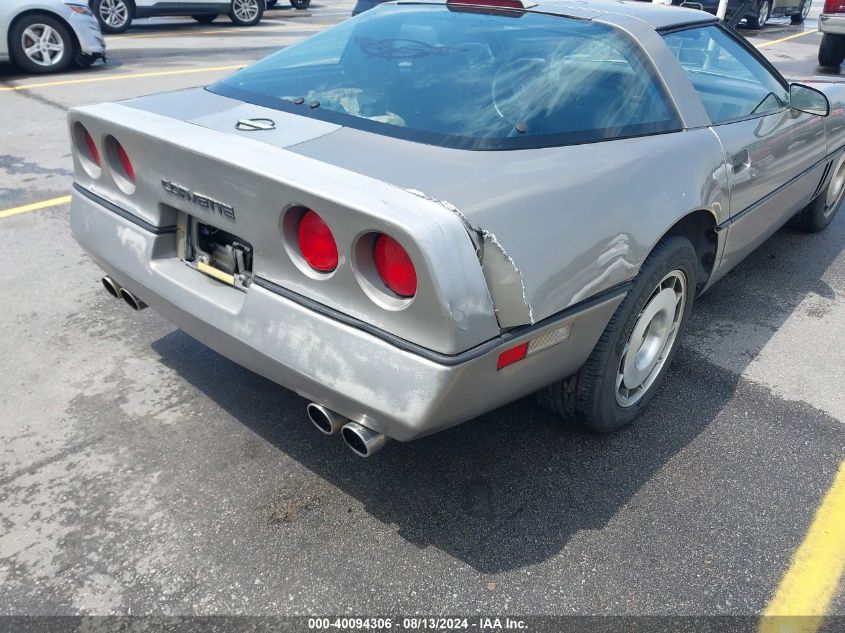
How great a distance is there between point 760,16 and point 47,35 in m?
17.5

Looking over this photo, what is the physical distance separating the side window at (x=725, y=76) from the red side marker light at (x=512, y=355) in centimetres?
155

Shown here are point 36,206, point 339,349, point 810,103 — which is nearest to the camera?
point 339,349

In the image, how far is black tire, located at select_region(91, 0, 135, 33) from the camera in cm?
1216

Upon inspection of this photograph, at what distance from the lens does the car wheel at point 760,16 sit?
18.6 m

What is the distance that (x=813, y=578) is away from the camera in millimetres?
2172

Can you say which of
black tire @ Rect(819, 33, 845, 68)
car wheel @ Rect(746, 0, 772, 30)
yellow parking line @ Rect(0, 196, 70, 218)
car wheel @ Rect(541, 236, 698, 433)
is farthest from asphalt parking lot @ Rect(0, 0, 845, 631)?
car wheel @ Rect(746, 0, 772, 30)

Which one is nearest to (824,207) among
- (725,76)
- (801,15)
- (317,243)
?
(725,76)

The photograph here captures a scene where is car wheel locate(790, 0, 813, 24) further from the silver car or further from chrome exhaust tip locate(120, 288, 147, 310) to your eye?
chrome exhaust tip locate(120, 288, 147, 310)

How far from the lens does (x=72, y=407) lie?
2.78 m

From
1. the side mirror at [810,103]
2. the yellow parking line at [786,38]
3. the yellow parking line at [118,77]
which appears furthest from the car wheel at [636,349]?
the yellow parking line at [786,38]

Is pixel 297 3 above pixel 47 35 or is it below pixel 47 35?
below

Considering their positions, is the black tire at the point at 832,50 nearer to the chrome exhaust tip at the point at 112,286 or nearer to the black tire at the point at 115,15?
the black tire at the point at 115,15

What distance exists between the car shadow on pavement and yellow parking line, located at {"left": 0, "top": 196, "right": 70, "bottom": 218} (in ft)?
6.75

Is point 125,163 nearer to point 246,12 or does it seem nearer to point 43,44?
point 43,44
